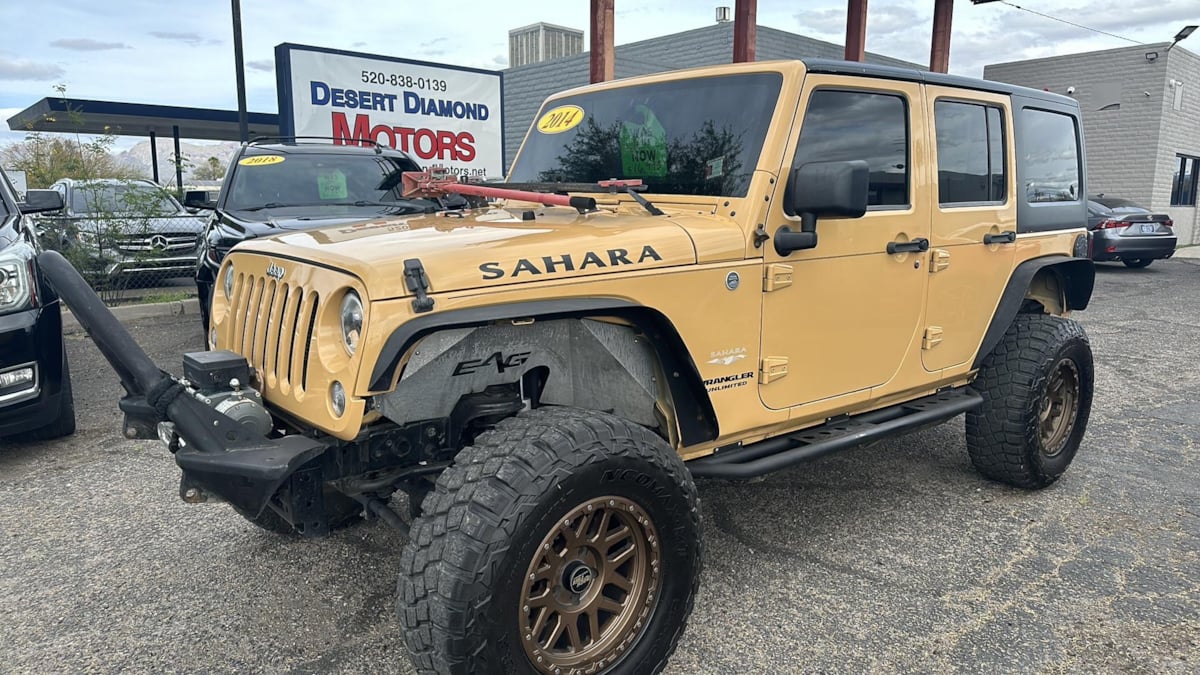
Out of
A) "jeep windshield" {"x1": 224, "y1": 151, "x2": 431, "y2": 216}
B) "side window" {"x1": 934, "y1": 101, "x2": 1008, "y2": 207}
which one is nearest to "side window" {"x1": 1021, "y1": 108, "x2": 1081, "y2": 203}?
"side window" {"x1": 934, "y1": 101, "x2": 1008, "y2": 207}

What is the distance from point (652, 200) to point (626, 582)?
60.0 inches

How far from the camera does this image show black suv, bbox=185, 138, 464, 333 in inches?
254

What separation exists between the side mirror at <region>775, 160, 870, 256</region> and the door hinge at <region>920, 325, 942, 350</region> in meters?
1.07

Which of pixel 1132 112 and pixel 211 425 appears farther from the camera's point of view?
pixel 1132 112

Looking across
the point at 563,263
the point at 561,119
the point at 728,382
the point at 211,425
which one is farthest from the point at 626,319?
the point at 561,119

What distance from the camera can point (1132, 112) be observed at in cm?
1947

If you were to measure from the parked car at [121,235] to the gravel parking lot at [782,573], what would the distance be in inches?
176

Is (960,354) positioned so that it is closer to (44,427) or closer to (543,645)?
(543,645)

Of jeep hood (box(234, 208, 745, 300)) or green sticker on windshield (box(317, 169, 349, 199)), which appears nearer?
jeep hood (box(234, 208, 745, 300))

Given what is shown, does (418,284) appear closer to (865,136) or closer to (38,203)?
(865,136)

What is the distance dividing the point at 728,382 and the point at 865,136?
4.20ft

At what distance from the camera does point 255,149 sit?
23.9 ft

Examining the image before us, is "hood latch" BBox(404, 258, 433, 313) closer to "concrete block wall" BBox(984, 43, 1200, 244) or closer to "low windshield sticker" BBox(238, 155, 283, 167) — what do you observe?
"low windshield sticker" BBox(238, 155, 283, 167)

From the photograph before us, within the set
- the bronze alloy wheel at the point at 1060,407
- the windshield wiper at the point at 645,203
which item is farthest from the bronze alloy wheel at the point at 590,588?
the bronze alloy wheel at the point at 1060,407
